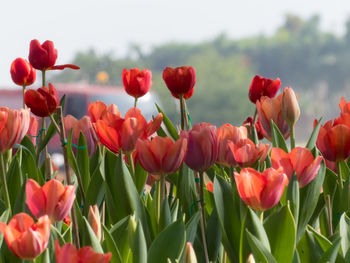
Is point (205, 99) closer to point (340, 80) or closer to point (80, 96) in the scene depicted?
point (340, 80)

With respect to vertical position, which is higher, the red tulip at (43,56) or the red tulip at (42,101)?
the red tulip at (43,56)

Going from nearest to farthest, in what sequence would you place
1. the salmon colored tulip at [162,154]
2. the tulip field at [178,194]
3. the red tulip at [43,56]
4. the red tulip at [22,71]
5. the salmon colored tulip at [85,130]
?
the tulip field at [178,194] → the salmon colored tulip at [162,154] → the salmon colored tulip at [85,130] → the red tulip at [43,56] → the red tulip at [22,71]

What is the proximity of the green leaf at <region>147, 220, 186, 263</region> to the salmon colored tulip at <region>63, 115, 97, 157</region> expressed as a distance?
1.43ft

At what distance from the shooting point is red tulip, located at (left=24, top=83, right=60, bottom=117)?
119 cm

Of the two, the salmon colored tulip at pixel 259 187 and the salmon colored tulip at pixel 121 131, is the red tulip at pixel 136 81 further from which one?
the salmon colored tulip at pixel 259 187

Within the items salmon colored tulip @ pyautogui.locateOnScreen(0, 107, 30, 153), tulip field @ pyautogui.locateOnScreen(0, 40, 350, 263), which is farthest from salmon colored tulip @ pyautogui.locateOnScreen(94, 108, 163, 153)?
salmon colored tulip @ pyautogui.locateOnScreen(0, 107, 30, 153)

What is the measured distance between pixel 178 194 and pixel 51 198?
370 mm

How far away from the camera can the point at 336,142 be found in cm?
113

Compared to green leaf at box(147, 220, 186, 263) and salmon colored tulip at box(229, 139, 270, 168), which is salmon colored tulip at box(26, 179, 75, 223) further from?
salmon colored tulip at box(229, 139, 270, 168)

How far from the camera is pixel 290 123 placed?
134 centimetres

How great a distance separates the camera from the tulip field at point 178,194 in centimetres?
87

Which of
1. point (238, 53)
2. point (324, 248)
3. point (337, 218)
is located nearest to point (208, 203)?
point (337, 218)

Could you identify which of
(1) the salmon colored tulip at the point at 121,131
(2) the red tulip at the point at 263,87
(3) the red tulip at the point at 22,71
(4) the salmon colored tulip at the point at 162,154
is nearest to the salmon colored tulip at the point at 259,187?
(4) the salmon colored tulip at the point at 162,154

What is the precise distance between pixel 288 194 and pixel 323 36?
5107 cm
